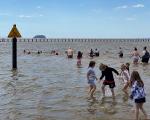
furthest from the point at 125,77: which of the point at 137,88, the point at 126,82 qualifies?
the point at 137,88

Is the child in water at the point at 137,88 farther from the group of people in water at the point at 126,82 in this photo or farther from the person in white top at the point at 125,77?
the person in white top at the point at 125,77

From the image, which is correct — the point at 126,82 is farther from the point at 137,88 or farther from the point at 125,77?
the point at 137,88

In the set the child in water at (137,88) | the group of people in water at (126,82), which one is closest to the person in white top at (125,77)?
the group of people in water at (126,82)

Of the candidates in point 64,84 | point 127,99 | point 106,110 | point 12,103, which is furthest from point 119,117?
point 64,84

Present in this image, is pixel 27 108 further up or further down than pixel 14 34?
further down

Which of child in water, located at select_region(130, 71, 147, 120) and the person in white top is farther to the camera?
the person in white top

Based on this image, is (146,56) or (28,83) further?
(146,56)

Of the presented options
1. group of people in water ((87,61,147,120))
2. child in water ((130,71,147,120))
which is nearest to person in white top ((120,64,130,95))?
group of people in water ((87,61,147,120))

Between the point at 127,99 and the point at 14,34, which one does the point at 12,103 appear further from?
the point at 14,34

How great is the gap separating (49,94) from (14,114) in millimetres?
4123

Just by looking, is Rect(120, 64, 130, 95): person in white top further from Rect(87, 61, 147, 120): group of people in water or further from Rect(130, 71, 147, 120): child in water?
Rect(130, 71, 147, 120): child in water

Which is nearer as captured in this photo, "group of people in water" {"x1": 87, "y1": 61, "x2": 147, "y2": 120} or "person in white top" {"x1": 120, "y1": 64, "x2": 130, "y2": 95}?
"group of people in water" {"x1": 87, "y1": 61, "x2": 147, "y2": 120}

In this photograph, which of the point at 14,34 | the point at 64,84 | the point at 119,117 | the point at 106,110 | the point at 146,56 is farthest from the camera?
the point at 146,56

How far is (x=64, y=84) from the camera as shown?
813 inches
